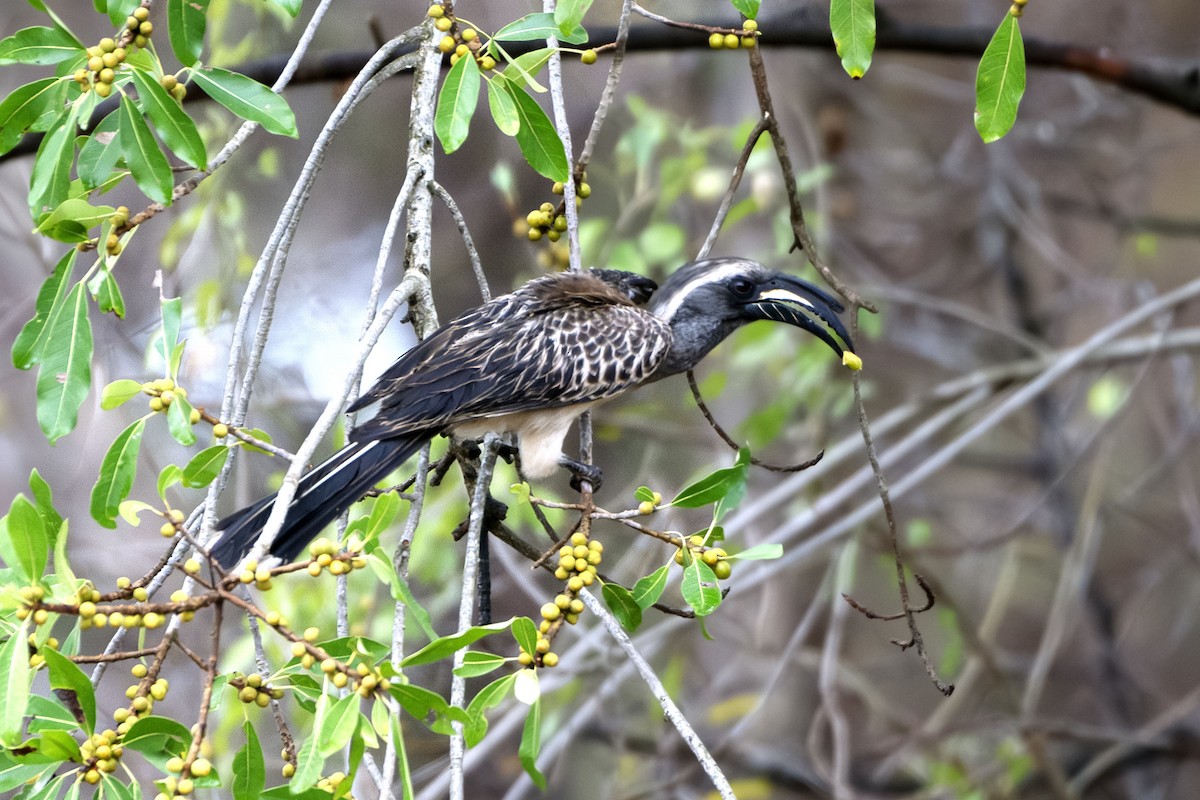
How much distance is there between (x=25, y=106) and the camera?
158cm

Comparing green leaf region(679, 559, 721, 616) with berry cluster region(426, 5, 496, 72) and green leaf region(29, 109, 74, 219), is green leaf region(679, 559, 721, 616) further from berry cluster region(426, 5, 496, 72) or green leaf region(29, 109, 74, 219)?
green leaf region(29, 109, 74, 219)

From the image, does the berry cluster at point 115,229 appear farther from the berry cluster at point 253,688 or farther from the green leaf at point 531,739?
the green leaf at point 531,739

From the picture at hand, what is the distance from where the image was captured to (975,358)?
534cm

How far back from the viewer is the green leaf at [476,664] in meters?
1.39

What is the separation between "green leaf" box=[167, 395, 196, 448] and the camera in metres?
1.46

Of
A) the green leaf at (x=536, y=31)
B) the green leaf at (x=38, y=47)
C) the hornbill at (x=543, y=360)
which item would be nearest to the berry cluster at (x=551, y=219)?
the hornbill at (x=543, y=360)

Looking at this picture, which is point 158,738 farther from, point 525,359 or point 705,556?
point 525,359

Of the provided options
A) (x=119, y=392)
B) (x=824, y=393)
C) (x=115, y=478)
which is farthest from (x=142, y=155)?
(x=824, y=393)

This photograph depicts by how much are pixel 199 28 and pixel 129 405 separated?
2565 mm

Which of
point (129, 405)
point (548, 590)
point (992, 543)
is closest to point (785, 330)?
point (992, 543)

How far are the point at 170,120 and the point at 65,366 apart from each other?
0.38 meters

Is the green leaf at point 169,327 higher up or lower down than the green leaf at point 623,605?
higher up

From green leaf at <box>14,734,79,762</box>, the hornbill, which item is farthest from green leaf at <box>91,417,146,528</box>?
green leaf at <box>14,734,79,762</box>

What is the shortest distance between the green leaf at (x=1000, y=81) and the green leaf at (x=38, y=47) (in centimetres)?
119
